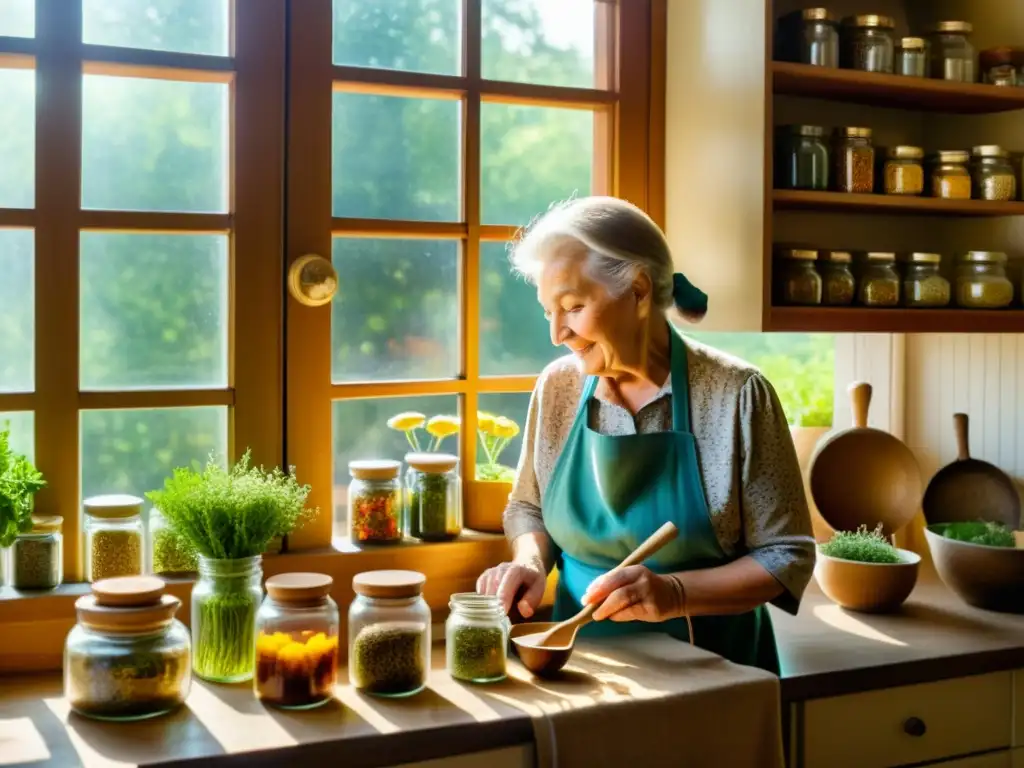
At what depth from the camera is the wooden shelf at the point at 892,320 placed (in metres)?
2.50

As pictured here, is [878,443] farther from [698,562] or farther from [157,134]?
[157,134]

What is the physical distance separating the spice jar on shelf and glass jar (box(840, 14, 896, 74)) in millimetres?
470

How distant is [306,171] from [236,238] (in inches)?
7.4

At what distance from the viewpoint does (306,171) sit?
2.32m

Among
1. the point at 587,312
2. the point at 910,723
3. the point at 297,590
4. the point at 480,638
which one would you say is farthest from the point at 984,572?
the point at 297,590

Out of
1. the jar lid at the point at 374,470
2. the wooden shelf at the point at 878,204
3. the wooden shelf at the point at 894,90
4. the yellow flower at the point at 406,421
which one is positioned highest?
the wooden shelf at the point at 894,90

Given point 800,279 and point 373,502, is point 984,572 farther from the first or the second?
point 373,502

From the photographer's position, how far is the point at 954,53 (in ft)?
8.82

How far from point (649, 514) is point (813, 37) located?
1088mm

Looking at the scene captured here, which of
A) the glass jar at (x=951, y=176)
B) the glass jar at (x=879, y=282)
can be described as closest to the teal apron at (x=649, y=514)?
the glass jar at (x=879, y=282)

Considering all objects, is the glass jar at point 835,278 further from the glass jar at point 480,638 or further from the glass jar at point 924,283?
the glass jar at point 480,638

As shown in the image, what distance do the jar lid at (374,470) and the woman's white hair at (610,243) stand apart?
506 mm

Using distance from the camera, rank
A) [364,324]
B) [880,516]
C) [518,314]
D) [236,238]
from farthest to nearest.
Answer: [880,516], [518,314], [364,324], [236,238]

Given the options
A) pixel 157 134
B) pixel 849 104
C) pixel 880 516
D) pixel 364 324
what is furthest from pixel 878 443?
pixel 157 134
